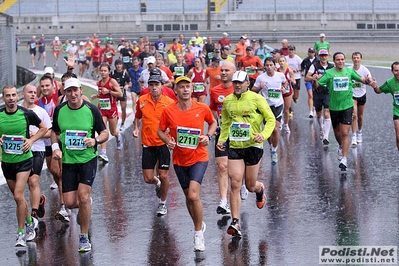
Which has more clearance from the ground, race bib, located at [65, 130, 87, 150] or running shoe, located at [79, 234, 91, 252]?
race bib, located at [65, 130, 87, 150]

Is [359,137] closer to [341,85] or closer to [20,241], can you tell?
[341,85]

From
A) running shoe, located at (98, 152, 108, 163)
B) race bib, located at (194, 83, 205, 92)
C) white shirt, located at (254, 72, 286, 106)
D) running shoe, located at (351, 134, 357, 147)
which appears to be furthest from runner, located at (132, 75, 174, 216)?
race bib, located at (194, 83, 205, 92)

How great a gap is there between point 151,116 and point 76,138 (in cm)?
229

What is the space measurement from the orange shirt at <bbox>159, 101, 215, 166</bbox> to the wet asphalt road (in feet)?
3.17

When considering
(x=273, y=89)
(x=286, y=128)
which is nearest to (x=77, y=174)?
(x=273, y=89)

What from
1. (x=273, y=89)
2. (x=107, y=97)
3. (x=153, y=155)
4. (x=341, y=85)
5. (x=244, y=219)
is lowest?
(x=244, y=219)

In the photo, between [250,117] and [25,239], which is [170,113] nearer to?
[250,117]

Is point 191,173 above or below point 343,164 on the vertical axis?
above

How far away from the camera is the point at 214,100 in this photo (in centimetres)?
1247

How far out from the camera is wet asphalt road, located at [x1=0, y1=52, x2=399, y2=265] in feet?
29.9

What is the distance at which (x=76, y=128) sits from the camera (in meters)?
9.45

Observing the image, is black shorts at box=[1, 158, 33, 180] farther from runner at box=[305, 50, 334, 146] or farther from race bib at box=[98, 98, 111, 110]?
runner at box=[305, 50, 334, 146]

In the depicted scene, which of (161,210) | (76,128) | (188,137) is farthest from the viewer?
(161,210)

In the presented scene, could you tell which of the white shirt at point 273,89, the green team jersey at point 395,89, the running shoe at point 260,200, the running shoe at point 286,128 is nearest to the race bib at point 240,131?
the running shoe at point 260,200
